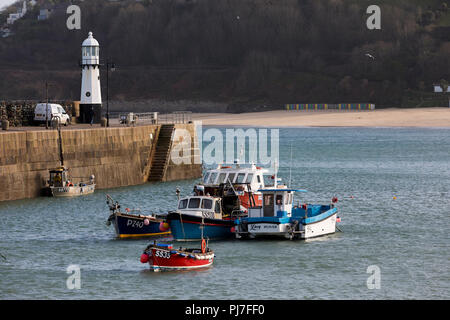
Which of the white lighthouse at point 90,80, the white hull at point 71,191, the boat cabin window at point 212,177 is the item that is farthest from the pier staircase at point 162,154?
the boat cabin window at point 212,177

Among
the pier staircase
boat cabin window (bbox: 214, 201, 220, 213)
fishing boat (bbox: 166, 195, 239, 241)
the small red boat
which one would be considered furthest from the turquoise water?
boat cabin window (bbox: 214, 201, 220, 213)

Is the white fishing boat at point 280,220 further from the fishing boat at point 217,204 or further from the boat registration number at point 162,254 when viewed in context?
the boat registration number at point 162,254

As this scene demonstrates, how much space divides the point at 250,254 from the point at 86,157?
2167 centimetres

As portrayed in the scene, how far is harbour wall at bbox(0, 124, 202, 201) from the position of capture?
50.2 metres

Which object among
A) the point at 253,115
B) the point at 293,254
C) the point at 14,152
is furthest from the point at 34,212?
the point at 253,115

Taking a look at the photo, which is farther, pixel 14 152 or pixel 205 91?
pixel 205 91

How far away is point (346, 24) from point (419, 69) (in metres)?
23.6

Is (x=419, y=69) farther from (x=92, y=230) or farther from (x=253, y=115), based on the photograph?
(x=92, y=230)

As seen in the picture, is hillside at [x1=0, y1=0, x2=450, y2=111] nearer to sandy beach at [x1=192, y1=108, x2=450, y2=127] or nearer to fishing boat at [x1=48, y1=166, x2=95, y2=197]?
sandy beach at [x1=192, y1=108, x2=450, y2=127]

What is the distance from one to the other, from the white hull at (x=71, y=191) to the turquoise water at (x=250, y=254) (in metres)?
0.77

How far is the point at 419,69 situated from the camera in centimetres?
17450

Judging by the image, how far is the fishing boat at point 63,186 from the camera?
52.1 meters
